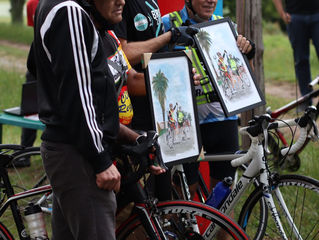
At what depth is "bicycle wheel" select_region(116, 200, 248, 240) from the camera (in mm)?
3229

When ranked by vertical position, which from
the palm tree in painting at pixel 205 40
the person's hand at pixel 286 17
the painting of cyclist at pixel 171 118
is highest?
the palm tree in painting at pixel 205 40

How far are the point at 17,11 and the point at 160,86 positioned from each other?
19272mm

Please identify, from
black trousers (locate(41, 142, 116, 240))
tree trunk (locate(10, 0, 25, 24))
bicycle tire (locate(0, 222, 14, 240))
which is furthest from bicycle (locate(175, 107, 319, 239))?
tree trunk (locate(10, 0, 25, 24))

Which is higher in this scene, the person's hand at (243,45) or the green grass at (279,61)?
the person's hand at (243,45)

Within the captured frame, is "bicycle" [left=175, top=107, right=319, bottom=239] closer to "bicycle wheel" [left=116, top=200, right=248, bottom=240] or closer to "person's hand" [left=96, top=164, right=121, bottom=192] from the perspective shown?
"bicycle wheel" [left=116, top=200, right=248, bottom=240]

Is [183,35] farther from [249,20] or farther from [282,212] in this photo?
[249,20]

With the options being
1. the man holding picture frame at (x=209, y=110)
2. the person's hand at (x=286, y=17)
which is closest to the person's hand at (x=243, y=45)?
the man holding picture frame at (x=209, y=110)

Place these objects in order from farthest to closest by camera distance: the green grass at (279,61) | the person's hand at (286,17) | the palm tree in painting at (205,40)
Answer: the green grass at (279,61) → the person's hand at (286,17) → the palm tree in painting at (205,40)

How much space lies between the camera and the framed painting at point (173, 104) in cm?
338

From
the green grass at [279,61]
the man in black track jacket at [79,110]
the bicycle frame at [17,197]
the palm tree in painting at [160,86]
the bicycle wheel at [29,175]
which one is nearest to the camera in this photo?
the man in black track jacket at [79,110]

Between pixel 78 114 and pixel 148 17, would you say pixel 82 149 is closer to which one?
pixel 78 114

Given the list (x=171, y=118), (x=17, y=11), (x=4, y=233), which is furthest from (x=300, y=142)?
(x=17, y=11)

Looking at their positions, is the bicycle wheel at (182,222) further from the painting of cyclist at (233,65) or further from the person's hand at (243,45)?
the person's hand at (243,45)

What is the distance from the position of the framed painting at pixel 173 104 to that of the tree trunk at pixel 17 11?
58.2ft
